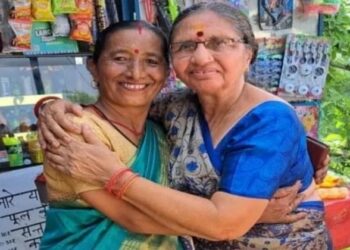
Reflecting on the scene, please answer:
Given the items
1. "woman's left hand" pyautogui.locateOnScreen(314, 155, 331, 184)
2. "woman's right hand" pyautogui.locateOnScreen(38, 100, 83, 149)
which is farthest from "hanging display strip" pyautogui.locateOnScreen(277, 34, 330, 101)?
→ "woman's right hand" pyautogui.locateOnScreen(38, 100, 83, 149)

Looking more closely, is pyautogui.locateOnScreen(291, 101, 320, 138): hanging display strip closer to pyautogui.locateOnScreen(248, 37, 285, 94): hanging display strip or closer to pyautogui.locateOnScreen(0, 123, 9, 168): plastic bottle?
pyautogui.locateOnScreen(248, 37, 285, 94): hanging display strip

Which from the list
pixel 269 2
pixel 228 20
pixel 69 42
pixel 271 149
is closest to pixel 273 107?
pixel 271 149

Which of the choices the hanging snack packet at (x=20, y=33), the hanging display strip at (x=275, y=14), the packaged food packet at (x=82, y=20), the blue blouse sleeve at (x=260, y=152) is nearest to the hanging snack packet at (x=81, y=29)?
the packaged food packet at (x=82, y=20)

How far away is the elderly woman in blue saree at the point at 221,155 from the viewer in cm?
150

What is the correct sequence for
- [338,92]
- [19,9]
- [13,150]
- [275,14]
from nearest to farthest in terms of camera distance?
[19,9], [13,150], [275,14], [338,92]

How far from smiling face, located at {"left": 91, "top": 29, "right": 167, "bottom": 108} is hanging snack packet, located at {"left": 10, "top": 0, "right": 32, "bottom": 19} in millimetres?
1594

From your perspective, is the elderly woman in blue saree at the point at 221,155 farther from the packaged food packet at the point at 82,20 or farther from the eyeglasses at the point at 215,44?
the packaged food packet at the point at 82,20

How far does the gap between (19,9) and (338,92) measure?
9.50ft

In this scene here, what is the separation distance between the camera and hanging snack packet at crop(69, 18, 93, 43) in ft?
11.1

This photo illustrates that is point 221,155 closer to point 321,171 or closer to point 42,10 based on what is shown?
point 321,171

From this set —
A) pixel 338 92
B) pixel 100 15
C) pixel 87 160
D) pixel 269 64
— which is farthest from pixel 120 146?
pixel 338 92

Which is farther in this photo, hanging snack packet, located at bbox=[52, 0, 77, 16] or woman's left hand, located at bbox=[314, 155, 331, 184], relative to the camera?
hanging snack packet, located at bbox=[52, 0, 77, 16]

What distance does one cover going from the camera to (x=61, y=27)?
3.38 m

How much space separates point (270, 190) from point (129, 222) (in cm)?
39
